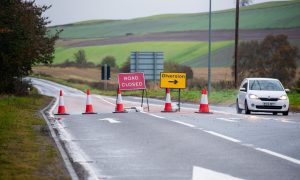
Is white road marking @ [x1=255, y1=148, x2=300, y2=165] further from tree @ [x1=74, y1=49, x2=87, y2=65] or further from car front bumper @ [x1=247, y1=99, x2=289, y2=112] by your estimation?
tree @ [x1=74, y1=49, x2=87, y2=65]

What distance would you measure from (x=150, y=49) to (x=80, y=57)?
18.4 metres

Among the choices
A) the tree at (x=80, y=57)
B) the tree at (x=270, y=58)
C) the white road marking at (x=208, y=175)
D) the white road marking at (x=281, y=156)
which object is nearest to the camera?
the white road marking at (x=208, y=175)

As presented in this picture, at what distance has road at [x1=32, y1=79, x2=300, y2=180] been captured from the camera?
443 inches

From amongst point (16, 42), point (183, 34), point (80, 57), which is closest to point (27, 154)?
point (16, 42)

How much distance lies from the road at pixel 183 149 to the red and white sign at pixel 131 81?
7736 millimetres

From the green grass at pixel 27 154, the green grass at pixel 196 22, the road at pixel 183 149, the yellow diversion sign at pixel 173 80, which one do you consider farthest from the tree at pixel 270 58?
the green grass at pixel 27 154

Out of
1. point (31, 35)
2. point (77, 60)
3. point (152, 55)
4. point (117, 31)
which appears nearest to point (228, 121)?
point (31, 35)

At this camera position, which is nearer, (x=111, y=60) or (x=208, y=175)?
(x=208, y=175)

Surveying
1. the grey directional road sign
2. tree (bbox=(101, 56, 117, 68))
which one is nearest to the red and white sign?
the grey directional road sign

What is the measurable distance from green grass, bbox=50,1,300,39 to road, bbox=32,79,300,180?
83799 mm

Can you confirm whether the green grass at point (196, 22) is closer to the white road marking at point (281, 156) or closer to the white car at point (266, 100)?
the white car at point (266, 100)

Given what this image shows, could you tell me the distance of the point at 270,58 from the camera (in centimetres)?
8806

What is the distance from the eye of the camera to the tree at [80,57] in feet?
412

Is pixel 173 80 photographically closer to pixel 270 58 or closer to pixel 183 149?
pixel 183 149
